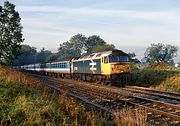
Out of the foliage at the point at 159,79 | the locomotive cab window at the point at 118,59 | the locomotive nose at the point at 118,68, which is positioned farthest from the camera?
the locomotive cab window at the point at 118,59

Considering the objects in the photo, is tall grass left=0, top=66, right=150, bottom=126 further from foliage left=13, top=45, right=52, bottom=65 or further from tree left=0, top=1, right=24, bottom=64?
foliage left=13, top=45, right=52, bottom=65

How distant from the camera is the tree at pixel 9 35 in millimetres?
62188

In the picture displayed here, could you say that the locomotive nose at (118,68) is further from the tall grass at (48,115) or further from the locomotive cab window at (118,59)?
the tall grass at (48,115)

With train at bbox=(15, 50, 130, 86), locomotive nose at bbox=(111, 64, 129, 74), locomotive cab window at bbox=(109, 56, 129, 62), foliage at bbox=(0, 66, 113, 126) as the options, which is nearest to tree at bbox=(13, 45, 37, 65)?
train at bbox=(15, 50, 130, 86)

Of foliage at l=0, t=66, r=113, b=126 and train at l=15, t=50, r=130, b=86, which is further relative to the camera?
train at l=15, t=50, r=130, b=86

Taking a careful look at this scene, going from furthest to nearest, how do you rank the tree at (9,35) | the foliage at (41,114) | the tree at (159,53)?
the tree at (159,53)
the tree at (9,35)
the foliage at (41,114)

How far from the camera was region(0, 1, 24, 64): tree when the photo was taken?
62.2 m

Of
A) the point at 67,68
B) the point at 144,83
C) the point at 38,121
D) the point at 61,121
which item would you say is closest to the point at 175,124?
the point at 61,121

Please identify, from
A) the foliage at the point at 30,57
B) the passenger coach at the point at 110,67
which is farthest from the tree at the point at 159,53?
the passenger coach at the point at 110,67

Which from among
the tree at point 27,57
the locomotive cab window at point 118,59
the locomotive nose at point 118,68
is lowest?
the locomotive nose at point 118,68

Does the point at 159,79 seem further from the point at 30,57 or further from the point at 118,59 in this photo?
the point at 30,57

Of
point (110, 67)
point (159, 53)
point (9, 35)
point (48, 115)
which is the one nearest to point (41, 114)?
point (48, 115)

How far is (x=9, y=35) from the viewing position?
63312mm

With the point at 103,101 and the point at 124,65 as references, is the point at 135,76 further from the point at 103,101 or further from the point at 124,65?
the point at 103,101
